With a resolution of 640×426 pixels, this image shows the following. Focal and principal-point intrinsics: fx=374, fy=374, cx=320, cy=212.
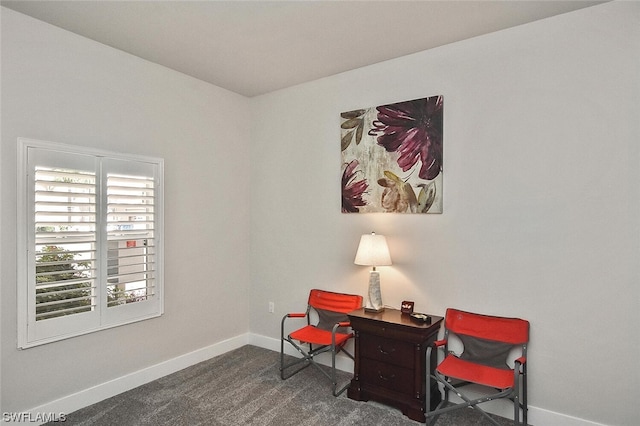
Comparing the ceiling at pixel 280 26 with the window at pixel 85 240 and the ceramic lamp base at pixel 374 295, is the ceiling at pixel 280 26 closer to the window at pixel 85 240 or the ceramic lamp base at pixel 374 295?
the window at pixel 85 240

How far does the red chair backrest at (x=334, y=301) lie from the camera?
354cm

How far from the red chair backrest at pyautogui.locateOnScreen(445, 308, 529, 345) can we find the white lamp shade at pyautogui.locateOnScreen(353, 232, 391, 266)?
66 centimetres

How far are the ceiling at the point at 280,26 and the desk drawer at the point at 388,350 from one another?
239 cm

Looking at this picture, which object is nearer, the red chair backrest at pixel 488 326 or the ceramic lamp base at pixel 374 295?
the red chair backrest at pixel 488 326

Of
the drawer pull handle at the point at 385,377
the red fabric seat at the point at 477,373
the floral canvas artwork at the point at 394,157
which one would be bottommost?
the drawer pull handle at the point at 385,377

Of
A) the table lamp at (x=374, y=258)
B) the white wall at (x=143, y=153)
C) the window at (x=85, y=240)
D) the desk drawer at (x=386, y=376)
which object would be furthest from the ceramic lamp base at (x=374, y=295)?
the window at (x=85, y=240)

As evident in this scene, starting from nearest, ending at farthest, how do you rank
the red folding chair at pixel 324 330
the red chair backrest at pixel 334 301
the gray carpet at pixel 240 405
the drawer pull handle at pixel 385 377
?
the gray carpet at pixel 240 405 < the drawer pull handle at pixel 385 377 < the red folding chair at pixel 324 330 < the red chair backrest at pixel 334 301

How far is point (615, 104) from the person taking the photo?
2465mm

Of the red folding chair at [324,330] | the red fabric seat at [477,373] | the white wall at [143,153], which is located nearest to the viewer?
the red fabric seat at [477,373]

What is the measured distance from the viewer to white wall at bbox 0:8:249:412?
2586mm

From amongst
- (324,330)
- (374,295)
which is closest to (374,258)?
(374,295)

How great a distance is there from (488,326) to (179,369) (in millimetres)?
2847

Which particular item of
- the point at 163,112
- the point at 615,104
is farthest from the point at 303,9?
the point at 615,104

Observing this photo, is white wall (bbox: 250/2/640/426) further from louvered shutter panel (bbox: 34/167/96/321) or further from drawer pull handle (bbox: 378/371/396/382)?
louvered shutter panel (bbox: 34/167/96/321)
